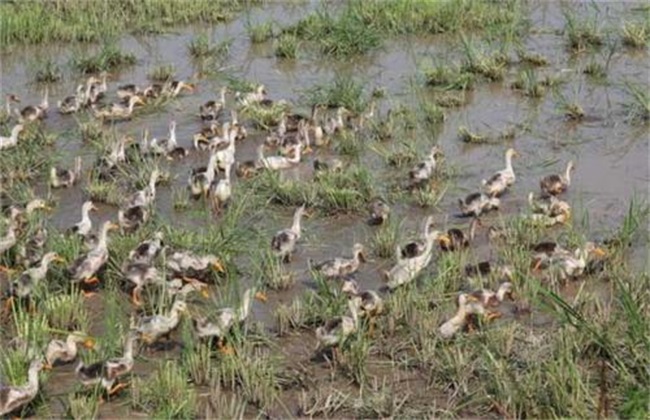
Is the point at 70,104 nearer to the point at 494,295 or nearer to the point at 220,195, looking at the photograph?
the point at 220,195

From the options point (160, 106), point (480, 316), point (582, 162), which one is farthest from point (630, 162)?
point (160, 106)

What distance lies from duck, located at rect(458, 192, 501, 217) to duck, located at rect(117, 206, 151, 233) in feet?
8.11

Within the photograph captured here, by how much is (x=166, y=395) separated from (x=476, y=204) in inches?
142

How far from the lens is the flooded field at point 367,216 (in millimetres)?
6148

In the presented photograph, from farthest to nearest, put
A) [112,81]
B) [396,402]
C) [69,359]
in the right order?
1. [112,81]
2. [69,359]
3. [396,402]

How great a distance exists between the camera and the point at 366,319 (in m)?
6.91

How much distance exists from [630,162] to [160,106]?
478 centimetres

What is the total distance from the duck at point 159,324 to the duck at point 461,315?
1.58 m

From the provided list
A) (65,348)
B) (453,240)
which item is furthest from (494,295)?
(65,348)

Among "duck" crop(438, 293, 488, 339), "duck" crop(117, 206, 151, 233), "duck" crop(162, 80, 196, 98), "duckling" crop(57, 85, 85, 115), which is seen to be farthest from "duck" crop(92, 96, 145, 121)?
"duck" crop(438, 293, 488, 339)

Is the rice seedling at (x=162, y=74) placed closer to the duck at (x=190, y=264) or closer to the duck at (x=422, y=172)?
the duck at (x=422, y=172)

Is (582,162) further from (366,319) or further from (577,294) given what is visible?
(366,319)

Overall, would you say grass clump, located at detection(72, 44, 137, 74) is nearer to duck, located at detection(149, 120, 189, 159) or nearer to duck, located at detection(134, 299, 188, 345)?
duck, located at detection(149, 120, 189, 159)

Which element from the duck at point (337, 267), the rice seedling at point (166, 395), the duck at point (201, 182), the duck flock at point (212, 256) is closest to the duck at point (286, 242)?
the duck flock at point (212, 256)
